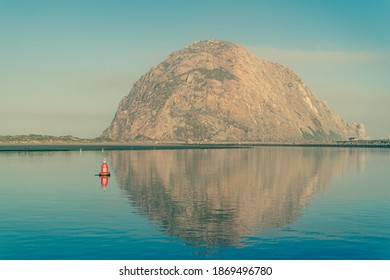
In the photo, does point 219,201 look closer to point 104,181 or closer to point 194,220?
point 194,220

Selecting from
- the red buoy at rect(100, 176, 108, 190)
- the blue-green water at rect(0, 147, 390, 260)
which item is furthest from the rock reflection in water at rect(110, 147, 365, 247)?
the red buoy at rect(100, 176, 108, 190)

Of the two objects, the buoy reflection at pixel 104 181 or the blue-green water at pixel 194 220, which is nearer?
the blue-green water at pixel 194 220

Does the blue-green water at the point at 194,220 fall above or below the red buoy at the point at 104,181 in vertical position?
below

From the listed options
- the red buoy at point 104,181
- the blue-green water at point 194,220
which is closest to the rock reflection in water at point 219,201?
the blue-green water at point 194,220

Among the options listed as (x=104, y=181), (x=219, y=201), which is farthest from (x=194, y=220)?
(x=104, y=181)

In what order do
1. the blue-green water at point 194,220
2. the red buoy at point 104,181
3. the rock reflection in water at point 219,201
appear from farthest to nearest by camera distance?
the red buoy at point 104,181 < the rock reflection in water at point 219,201 < the blue-green water at point 194,220

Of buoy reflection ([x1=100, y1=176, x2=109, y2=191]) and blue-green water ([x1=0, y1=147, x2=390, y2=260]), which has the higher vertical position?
buoy reflection ([x1=100, y1=176, x2=109, y2=191])

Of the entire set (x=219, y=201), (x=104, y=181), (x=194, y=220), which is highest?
(x=104, y=181)

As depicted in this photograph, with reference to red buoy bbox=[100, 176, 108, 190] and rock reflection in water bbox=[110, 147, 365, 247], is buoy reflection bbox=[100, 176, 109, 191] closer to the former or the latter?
red buoy bbox=[100, 176, 108, 190]

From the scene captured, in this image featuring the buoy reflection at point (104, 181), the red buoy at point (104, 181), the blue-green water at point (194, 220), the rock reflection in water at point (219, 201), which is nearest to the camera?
the blue-green water at point (194, 220)

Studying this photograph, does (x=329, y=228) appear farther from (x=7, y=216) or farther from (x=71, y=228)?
(x=7, y=216)

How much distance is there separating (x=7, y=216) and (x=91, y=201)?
11.5m

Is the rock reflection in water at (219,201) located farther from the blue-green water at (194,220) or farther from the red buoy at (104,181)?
the red buoy at (104,181)

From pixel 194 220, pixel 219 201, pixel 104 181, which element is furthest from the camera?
pixel 104 181
